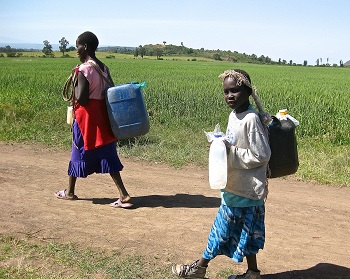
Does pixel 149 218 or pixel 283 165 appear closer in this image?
pixel 283 165

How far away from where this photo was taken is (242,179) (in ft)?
10.2

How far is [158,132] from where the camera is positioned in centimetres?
902

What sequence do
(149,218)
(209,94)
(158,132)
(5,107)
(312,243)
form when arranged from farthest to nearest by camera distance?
(209,94)
(5,107)
(158,132)
(149,218)
(312,243)

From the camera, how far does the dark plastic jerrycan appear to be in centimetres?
312

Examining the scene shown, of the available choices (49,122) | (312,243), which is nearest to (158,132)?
(49,122)

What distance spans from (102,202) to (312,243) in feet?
7.37

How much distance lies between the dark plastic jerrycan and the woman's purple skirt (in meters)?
2.21

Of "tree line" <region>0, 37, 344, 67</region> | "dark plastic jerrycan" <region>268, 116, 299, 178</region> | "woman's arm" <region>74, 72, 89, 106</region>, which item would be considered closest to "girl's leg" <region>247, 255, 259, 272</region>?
"dark plastic jerrycan" <region>268, 116, 299, 178</region>

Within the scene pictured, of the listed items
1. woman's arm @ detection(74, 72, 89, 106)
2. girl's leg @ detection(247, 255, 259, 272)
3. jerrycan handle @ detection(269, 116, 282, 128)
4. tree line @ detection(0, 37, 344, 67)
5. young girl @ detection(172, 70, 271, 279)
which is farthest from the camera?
tree line @ detection(0, 37, 344, 67)

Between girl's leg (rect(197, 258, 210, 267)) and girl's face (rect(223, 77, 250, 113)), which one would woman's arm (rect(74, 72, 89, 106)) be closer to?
girl's face (rect(223, 77, 250, 113))

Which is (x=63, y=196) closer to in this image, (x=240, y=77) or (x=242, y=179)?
(x=242, y=179)

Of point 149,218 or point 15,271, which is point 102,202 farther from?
point 15,271

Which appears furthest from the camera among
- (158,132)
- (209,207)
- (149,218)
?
(158,132)

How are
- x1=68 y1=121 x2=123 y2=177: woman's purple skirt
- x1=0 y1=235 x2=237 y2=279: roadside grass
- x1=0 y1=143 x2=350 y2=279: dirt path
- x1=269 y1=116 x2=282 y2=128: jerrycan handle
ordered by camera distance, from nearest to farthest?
x1=269 y1=116 x2=282 y2=128: jerrycan handle
x1=0 y1=235 x2=237 y2=279: roadside grass
x1=0 y1=143 x2=350 y2=279: dirt path
x1=68 y1=121 x2=123 y2=177: woman's purple skirt
